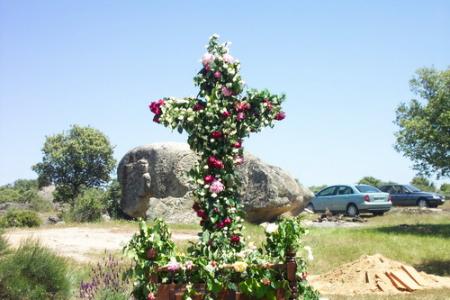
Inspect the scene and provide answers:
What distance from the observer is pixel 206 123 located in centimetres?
714

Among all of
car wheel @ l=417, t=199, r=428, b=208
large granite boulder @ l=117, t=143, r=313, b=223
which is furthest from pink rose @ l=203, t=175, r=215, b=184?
car wheel @ l=417, t=199, r=428, b=208

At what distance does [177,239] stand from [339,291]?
5.29 meters

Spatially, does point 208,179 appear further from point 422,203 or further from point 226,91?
point 422,203

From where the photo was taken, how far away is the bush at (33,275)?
21.6 feet

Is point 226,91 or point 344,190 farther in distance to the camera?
point 344,190

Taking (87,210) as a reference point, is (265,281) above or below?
below

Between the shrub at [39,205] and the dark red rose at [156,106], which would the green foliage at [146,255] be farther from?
the shrub at [39,205]

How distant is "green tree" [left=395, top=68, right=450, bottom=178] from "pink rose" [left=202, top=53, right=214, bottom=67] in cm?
1430

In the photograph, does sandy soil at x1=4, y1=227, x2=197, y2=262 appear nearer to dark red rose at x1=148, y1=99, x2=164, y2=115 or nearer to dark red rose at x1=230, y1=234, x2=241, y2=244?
dark red rose at x1=148, y1=99, x2=164, y2=115

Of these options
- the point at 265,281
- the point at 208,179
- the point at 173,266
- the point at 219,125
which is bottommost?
the point at 265,281

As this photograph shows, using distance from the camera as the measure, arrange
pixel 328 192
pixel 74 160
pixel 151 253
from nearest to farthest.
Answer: pixel 151 253
pixel 328 192
pixel 74 160

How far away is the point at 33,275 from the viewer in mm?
6871

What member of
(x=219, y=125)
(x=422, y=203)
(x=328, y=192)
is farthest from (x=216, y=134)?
(x=422, y=203)

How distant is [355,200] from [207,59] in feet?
A: 63.8
